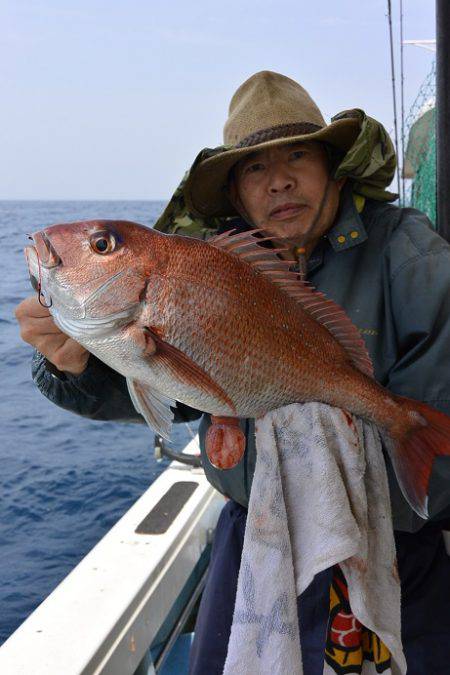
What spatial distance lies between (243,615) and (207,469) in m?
0.65

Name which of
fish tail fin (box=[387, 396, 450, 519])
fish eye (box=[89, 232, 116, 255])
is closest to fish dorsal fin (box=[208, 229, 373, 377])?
fish tail fin (box=[387, 396, 450, 519])

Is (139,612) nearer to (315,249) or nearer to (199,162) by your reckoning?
(315,249)

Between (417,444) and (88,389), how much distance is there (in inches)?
45.5

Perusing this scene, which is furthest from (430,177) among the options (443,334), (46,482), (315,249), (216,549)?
(46,482)

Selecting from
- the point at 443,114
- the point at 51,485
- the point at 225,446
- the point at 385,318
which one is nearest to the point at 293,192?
the point at 385,318

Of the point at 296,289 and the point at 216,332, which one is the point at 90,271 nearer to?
the point at 216,332

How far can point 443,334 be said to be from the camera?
1924mm

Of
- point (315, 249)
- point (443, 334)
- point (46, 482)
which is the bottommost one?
point (46, 482)

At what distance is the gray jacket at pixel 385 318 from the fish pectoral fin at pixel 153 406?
0.48 meters

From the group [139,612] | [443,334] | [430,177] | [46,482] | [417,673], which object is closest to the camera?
[443,334]

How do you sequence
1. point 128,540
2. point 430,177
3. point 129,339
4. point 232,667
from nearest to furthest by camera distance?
point 129,339 < point 232,667 < point 128,540 < point 430,177

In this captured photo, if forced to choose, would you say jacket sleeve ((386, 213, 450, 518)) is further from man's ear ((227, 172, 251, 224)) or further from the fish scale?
man's ear ((227, 172, 251, 224))

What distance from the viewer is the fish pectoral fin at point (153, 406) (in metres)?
1.71

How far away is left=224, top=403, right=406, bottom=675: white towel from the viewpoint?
5.60 ft
